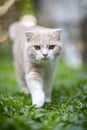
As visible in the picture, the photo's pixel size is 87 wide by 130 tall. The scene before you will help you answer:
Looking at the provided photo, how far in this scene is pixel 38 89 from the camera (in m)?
5.16

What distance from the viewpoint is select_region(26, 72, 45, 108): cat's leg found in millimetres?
4906

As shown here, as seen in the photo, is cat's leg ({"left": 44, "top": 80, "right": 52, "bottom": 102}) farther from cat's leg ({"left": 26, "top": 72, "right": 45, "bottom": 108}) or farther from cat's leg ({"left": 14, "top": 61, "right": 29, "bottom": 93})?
cat's leg ({"left": 14, "top": 61, "right": 29, "bottom": 93})

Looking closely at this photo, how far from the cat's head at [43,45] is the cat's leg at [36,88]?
0.82 ft

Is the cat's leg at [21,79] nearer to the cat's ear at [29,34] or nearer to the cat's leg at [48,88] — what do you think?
the cat's leg at [48,88]

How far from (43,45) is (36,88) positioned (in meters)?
0.61

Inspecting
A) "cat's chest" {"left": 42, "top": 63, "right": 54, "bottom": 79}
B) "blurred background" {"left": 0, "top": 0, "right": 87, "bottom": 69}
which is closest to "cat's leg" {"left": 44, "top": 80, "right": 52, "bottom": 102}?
"cat's chest" {"left": 42, "top": 63, "right": 54, "bottom": 79}

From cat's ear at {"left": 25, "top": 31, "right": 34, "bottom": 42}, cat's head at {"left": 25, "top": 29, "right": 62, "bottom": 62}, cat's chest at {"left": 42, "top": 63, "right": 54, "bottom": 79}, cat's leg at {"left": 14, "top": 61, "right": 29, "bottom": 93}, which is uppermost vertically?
cat's ear at {"left": 25, "top": 31, "right": 34, "bottom": 42}

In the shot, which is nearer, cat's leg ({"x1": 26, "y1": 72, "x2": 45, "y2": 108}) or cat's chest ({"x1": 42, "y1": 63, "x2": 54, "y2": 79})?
cat's leg ({"x1": 26, "y1": 72, "x2": 45, "y2": 108})

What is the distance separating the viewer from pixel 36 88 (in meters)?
5.19

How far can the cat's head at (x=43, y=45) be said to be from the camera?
5281 mm

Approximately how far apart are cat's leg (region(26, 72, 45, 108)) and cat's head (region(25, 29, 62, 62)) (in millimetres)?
251

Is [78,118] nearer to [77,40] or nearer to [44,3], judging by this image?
[77,40]

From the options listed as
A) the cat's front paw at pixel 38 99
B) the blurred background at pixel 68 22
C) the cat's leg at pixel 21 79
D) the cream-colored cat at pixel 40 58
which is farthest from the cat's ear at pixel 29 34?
the blurred background at pixel 68 22

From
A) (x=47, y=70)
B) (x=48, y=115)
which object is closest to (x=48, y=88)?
(x=47, y=70)
